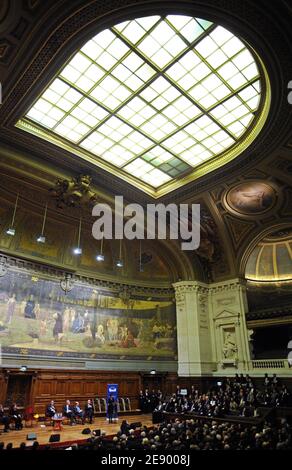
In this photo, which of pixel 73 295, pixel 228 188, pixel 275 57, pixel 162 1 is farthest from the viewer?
pixel 73 295

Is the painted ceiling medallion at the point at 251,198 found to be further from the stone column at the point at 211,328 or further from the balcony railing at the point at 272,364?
the balcony railing at the point at 272,364

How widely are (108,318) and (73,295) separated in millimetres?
2398

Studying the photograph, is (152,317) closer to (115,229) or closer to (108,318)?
(108,318)

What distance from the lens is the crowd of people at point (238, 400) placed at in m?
12.4

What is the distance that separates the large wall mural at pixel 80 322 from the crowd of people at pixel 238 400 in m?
3.79

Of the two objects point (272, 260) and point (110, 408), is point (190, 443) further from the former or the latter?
point (272, 260)

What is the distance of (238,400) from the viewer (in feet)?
45.2

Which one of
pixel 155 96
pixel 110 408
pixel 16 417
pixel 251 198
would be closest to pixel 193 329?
pixel 110 408

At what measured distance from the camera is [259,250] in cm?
2062

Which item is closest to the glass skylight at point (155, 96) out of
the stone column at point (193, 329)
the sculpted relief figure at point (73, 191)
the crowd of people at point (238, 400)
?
the sculpted relief figure at point (73, 191)

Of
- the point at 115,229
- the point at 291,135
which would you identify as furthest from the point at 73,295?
the point at 291,135

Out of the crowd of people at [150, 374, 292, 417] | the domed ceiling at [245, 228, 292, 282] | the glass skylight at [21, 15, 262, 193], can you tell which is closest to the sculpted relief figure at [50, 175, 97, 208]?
the glass skylight at [21, 15, 262, 193]

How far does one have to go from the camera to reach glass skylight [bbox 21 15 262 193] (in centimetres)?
967

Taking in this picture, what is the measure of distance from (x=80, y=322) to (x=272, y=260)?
12437 millimetres
